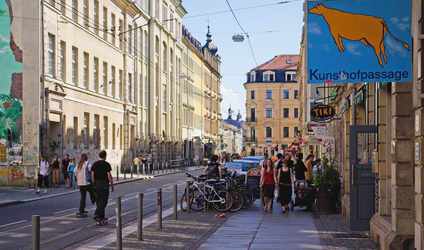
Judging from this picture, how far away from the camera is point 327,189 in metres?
16.9

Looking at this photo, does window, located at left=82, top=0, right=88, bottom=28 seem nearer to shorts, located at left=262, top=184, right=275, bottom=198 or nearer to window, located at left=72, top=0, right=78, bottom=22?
window, located at left=72, top=0, right=78, bottom=22

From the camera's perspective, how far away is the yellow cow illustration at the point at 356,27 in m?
8.01

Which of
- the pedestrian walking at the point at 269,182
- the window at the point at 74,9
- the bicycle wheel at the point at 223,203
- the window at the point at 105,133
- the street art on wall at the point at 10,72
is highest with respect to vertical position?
the window at the point at 74,9

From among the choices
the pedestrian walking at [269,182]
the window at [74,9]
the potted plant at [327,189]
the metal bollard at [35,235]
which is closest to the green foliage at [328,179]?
the potted plant at [327,189]

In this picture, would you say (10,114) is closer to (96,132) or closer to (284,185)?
(96,132)

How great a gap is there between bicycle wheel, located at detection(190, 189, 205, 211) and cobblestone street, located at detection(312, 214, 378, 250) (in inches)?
146

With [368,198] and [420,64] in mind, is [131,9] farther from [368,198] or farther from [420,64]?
[420,64]

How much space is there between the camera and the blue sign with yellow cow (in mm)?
7949

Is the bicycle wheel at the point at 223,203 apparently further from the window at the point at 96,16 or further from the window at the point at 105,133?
the window at the point at 105,133

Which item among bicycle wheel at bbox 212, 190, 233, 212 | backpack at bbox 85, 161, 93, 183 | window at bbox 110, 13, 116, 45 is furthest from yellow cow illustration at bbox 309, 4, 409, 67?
window at bbox 110, 13, 116, 45

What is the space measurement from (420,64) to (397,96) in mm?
1925

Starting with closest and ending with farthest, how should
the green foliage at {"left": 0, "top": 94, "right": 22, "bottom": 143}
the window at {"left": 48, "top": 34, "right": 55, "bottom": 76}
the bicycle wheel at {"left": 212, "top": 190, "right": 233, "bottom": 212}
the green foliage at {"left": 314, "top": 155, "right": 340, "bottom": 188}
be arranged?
the green foliage at {"left": 314, "top": 155, "right": 340, "bottom": 188} → the bicycle wheel at {"left": 212, "top": 190, "right": 233, "bottom": 212} → the green foliage at {"left": 0, "top": 94, "right": 22, "bottom": 143} → the window at {"left": 48, "top": 34, "right": 55, "bottom": 76}

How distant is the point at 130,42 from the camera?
48781mm

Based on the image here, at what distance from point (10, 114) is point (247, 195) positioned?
15764 mm
